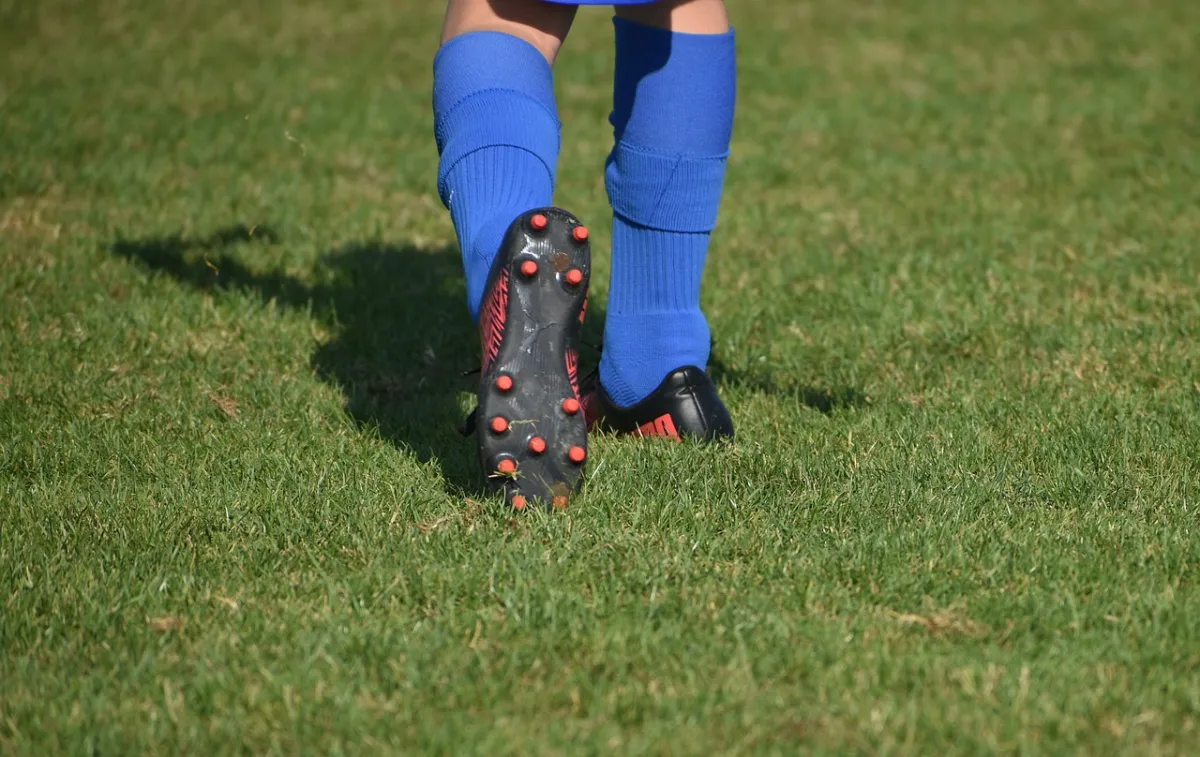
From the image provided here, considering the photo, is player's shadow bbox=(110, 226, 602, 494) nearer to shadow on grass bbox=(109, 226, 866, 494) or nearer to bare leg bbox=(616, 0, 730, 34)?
shadow on grass bbox=(109, 226, 866, 494)

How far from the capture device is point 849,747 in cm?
167

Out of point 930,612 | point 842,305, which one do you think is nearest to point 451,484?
point 930,612

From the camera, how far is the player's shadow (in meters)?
2.83

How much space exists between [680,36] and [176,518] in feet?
3.84

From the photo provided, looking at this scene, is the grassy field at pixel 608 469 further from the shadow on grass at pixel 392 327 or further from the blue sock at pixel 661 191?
the blue sock at pixel 661 191

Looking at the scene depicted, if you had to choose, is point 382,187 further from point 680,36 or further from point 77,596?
point 77,596

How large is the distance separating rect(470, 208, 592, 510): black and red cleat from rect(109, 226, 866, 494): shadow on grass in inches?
13.1

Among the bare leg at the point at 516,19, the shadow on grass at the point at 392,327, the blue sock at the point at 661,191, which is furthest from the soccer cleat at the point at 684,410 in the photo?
the bare leg at the point at 516,19

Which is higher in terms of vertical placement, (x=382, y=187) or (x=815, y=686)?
(x=815, y=686)

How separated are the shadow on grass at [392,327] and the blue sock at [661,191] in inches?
14.3

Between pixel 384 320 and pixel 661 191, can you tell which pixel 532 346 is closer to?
pixel 661 191

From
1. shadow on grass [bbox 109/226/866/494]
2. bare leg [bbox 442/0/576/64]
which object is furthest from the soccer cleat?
bare leg [bbox 442/0/576/64]

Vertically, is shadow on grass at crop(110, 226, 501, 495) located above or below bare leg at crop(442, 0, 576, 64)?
below

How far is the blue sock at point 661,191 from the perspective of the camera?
2.53 metres
